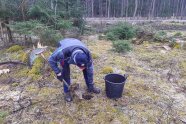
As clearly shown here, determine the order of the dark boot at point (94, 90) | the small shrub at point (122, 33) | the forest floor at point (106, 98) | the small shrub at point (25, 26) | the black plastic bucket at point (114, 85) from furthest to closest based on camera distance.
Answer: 1. the small shrub at point (122, 33)
2. the small shrub at point (25, 26)
3. the dark boot at point (94, 90)
4. the black plastic bucket at point (114, 85)
5. the forest floor at point (106, 98)

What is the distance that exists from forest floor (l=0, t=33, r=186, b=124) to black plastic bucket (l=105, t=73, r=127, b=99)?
12 cm

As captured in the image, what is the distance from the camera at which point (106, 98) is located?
4043 mm

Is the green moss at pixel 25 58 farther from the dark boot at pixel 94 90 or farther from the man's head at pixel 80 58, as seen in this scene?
the man's head at pixel 80 58

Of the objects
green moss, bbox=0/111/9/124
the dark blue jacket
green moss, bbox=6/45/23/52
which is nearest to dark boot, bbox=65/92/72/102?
the dark blue jacket

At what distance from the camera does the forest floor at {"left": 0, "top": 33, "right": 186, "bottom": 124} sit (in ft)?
11.7

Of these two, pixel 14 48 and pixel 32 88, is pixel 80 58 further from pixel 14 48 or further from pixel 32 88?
pixel 14 48

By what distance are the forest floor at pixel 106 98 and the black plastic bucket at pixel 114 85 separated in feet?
0.38

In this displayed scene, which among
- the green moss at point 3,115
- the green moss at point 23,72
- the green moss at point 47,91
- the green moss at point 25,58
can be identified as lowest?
the green moss at point 3,115

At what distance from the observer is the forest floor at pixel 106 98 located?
3.56 metres

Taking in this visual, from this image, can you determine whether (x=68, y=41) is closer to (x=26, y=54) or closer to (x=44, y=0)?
(x=26, y=54)

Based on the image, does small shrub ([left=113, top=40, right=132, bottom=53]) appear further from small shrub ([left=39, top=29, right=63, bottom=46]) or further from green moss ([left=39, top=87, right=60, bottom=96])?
green moss ([left=39, top=87, right=60, bottom=96])

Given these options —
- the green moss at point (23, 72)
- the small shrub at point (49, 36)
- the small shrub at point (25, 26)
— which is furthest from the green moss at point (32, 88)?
the small shrub at point (49, 36)

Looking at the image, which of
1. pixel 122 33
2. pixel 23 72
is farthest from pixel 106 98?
pixel 122 33

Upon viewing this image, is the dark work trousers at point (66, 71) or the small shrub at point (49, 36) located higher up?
the small shrub at point (49, 36)
